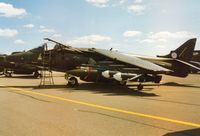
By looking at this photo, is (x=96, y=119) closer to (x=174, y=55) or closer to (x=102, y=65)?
(x=102, y=65)

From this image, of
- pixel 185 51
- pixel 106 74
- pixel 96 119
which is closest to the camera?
pixel 96 119

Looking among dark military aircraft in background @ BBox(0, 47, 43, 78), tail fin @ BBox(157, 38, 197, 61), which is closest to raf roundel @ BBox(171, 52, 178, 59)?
tail fin @ BBox(157, 38, 197, 61)

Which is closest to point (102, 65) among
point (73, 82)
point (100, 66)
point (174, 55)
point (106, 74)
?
point (100, 66)

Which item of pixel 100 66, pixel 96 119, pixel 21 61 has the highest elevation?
pixel 21 61

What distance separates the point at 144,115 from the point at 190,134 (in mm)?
2400

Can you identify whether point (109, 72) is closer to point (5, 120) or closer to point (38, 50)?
point (38, 50)

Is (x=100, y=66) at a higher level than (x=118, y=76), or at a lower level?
higher

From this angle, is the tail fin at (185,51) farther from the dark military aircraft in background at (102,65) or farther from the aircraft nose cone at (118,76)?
the aircraft nose cone at (118,76)

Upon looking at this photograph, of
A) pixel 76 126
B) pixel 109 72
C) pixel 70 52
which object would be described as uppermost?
pixel 70 52

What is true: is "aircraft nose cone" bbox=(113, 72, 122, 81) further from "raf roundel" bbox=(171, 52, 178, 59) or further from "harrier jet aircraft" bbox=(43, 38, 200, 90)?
"raf roundel" bbox=(171, 52, 178, 59)

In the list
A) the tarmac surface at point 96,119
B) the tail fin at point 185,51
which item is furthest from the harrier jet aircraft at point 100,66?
the tarmac surface at point 96,119

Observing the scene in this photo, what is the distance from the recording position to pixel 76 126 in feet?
24.0

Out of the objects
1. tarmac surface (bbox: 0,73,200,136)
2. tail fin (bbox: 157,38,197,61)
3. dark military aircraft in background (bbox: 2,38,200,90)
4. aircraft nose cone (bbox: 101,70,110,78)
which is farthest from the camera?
tail fin (bbox: 157,38,197,61)

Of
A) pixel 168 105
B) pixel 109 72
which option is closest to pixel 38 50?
pixel 109 72
